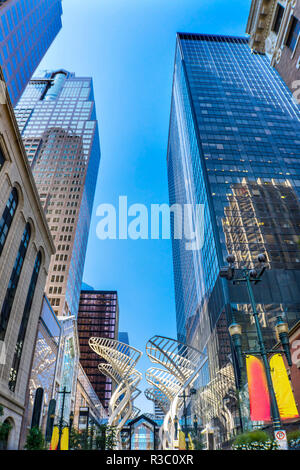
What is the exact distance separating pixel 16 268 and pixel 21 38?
60.2 m

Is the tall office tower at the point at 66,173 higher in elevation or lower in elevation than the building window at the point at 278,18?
higher

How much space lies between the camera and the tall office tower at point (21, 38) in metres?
58.8

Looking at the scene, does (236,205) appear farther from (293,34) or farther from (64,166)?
(64,166)

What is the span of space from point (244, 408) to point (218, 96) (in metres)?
68.4

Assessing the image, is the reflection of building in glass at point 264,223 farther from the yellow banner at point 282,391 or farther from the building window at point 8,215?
the yellow banner at point 282,391

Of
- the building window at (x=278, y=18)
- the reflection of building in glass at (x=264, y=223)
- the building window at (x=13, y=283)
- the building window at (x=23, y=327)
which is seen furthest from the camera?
the reflection of building in glass at (x=264, y=223)

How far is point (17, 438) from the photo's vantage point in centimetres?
2820

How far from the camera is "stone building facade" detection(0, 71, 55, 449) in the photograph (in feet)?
85.5

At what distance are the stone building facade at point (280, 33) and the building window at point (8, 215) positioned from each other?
2417cm

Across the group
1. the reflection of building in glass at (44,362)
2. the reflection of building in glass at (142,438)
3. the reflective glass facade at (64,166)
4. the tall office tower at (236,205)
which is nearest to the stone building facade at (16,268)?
the reflection of building in glass at (44,362)

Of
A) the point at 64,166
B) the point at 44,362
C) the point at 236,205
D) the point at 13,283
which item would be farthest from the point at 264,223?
the point at 64,166

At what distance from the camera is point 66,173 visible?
118 m
